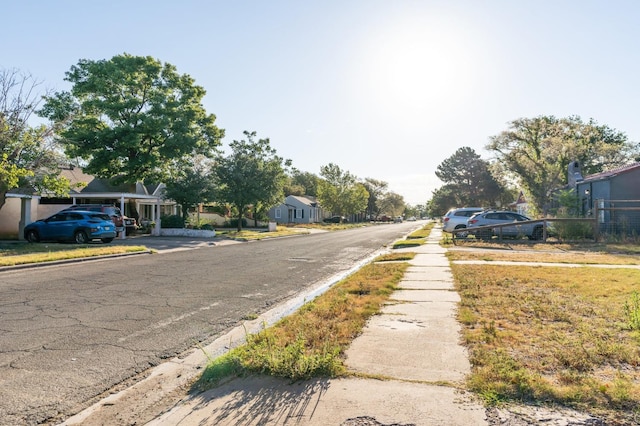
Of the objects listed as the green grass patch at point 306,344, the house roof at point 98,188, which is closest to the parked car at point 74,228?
the house roof at point 98,188

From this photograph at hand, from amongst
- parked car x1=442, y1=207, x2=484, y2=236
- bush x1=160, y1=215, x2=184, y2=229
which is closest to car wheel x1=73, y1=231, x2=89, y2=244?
bush x1=160, y1=215, x2=184, y2=229

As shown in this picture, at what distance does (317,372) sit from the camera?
13.5 feet

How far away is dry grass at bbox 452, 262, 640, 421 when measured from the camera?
356cm

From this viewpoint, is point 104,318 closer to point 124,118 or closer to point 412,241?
point 412,241

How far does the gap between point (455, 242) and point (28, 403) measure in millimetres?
18980

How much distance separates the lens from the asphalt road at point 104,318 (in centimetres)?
419

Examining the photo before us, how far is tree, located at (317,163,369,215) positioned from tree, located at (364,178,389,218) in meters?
23.6

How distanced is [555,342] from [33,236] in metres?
24.2

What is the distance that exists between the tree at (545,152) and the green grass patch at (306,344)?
35.9m

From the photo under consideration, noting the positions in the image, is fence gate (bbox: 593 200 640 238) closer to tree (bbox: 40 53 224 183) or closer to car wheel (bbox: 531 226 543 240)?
car wheel (bbox: 531 226 543 240)

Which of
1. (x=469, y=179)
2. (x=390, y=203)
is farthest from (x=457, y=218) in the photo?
(x=390, y=203)

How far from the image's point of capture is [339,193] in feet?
219

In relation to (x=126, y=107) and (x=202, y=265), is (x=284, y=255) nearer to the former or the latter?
(x=202, y=265)

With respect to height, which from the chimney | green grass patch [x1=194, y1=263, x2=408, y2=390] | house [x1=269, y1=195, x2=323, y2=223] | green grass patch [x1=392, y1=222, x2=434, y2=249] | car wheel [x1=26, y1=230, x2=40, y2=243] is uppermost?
the chimney
